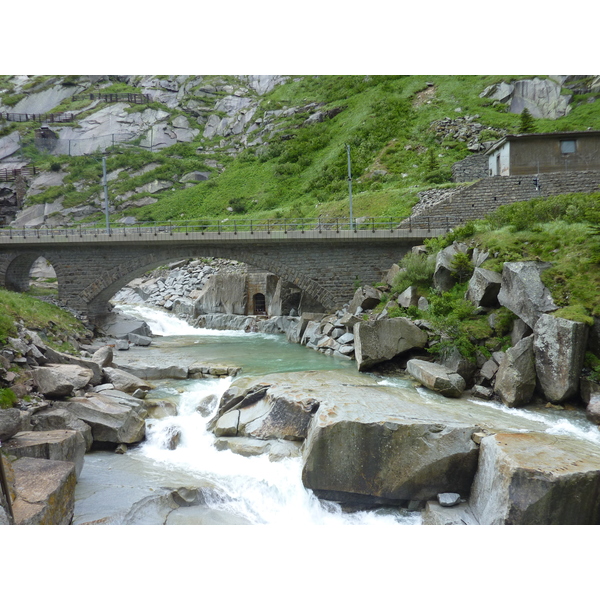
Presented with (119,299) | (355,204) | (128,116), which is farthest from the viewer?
(128,116)

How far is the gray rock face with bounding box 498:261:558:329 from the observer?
13531 millimetres

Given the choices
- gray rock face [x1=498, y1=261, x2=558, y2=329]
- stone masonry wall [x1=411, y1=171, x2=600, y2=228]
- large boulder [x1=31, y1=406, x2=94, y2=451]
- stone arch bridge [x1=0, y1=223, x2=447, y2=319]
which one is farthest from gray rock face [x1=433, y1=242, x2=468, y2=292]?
large boulder [x1=31, y1=406, x2=94, y2=451]

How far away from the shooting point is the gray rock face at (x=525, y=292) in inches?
533

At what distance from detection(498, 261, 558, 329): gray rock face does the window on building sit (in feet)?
61.6

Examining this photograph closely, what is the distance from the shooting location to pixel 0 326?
14.1m

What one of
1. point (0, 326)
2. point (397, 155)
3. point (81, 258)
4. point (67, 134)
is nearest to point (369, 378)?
point (0, 326)

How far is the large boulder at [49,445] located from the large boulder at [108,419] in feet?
6.14

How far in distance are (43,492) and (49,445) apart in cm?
204

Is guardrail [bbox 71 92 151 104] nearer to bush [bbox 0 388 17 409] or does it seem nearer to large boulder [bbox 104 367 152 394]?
large boulder [bbox 104 367 152 394]

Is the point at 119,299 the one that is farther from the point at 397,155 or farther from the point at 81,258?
the point at 397,155

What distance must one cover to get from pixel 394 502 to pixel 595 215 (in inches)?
542

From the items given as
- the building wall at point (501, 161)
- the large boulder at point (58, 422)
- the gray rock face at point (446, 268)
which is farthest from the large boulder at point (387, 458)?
the building wall at point (501, 161)

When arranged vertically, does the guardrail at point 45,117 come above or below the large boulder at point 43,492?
above

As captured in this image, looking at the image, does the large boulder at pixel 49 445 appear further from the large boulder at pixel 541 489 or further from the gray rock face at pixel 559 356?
the gray rock face at pixel 559 356
